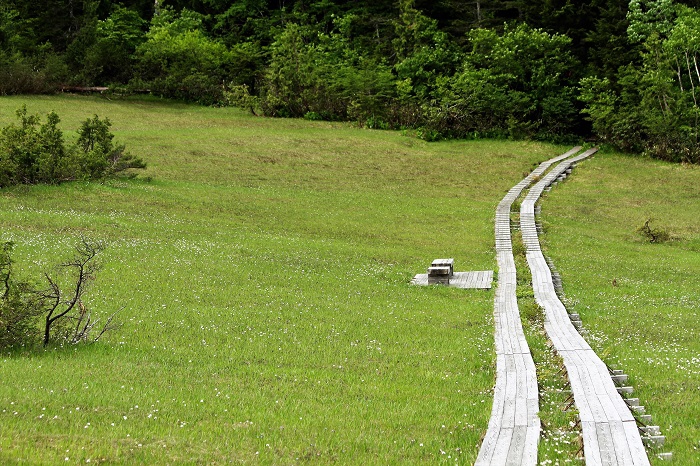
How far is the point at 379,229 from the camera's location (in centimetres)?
3247

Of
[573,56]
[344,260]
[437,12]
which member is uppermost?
[437,12]

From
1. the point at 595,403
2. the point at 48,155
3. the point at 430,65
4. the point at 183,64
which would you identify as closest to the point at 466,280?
the point at 595,403

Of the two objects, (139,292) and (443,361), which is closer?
(443,361)

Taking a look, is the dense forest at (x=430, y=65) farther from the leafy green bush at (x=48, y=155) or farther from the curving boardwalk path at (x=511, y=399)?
the curving boardwalk path at (x=511, y=399)

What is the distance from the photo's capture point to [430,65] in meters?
68.2

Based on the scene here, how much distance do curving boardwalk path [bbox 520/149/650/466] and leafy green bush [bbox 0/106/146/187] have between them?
2368cm

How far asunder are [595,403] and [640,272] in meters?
18.9

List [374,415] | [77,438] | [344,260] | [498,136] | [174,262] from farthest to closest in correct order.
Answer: [498,136] → [344,260] → [174,262] → [374,415] → [77,438]

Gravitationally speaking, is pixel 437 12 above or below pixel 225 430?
above

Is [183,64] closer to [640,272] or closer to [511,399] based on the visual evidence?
[640,272]

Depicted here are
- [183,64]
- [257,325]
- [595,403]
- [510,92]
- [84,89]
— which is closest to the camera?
[595,403]

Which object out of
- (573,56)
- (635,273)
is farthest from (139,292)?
(573,56)

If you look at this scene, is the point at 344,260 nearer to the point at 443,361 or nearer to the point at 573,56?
the point at 443,361

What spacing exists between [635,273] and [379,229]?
11.4 metres
